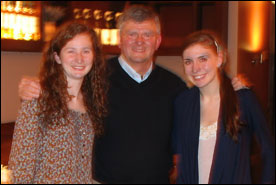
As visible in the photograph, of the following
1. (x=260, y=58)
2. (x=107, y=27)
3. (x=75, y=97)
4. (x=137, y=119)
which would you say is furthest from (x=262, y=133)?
(x=107, y=27)

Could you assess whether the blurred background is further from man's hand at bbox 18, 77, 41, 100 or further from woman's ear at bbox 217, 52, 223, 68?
woman's ear at bbox 217, 52, 223, 68

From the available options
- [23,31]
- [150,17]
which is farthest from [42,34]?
[150,17]

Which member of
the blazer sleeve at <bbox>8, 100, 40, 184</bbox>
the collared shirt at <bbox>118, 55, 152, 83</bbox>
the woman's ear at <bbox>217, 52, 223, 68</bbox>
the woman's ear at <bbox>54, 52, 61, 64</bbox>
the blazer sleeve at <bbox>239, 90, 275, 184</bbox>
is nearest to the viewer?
the blazer sleeve at <bbox>8, 100, 40, 184</bbox>

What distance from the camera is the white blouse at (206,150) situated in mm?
1890

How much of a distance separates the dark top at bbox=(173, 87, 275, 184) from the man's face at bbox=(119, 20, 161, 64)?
46cm

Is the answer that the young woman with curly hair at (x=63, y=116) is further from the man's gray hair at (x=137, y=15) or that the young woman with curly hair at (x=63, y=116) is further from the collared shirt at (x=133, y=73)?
the man's gray hair at (x=137, y=15)

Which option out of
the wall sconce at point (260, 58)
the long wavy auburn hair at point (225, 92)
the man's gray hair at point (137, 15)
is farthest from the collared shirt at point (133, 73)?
the wall sconce at point (260, 58)

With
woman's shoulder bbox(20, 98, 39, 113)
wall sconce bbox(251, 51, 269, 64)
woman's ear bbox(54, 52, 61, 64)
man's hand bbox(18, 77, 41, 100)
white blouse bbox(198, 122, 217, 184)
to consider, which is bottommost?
white blouse bbox(198, 122, 217, 184)

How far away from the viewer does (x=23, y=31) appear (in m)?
4.70

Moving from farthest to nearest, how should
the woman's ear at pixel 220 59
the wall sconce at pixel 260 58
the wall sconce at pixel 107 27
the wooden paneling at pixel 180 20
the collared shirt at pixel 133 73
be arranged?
the wooden paneling at pixel 180 20
the wall sconce at pixel 107 27
the wall sconce at pixel 260 58
the collared shirt at pixel 133 73
the woman's ear at pixel 220 59

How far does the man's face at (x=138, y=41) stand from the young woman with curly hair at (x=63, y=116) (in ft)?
1.17

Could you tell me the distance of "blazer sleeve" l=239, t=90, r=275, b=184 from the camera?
1915mm

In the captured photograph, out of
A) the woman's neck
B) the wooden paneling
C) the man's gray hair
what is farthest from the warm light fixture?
the woman's neck

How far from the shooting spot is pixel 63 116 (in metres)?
1.68
